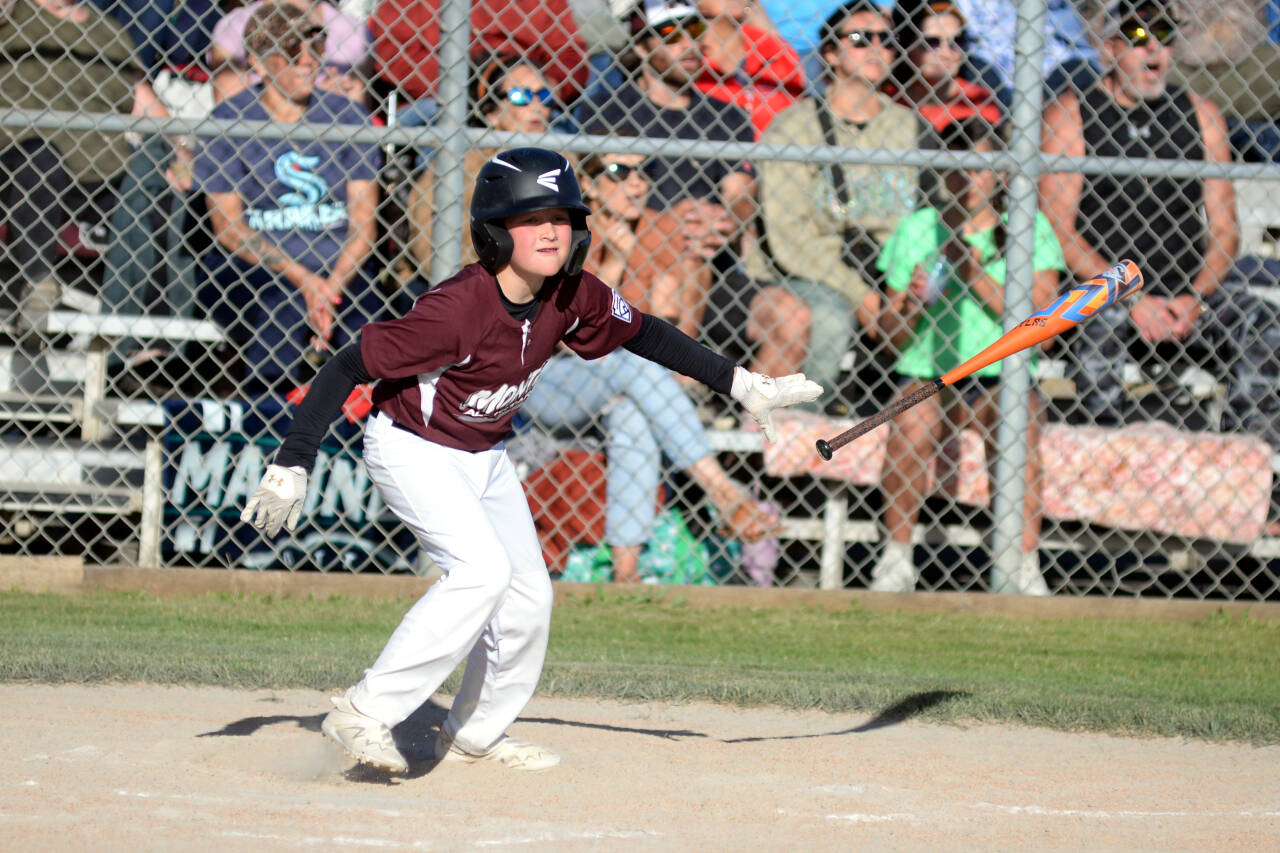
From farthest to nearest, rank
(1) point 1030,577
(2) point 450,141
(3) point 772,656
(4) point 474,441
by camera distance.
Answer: (1) point 1030,577 → (2) point 450,141 → (3) point 772,656 → (4) point 474,441

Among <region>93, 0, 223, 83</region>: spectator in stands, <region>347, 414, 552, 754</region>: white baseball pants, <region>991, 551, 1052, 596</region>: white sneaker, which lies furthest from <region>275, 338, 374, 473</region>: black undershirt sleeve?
<region>991, 551, 1052, 596</region>: white sneaker

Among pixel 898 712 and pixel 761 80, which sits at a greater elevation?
pixel 761 80

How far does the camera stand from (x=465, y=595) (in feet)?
10.3

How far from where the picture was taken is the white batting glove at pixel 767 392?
353 centimetres

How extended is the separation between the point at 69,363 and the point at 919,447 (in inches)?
141

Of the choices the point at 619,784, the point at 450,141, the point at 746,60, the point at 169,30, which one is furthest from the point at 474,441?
the point at 169,30

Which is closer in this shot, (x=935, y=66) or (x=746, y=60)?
(x=935, y=66)

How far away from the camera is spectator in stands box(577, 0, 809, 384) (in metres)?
5.84

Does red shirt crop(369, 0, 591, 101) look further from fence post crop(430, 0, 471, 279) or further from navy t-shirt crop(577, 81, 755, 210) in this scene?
fence post crop(430, 0, 471, 279)

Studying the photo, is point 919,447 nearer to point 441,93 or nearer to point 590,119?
point 590,119

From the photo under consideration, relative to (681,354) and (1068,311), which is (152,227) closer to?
(681,354)

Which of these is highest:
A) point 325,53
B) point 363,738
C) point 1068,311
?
point 325,53

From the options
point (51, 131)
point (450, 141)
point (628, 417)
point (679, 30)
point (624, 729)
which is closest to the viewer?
point (624, 729)

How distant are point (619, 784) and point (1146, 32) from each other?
4180 millimetres
